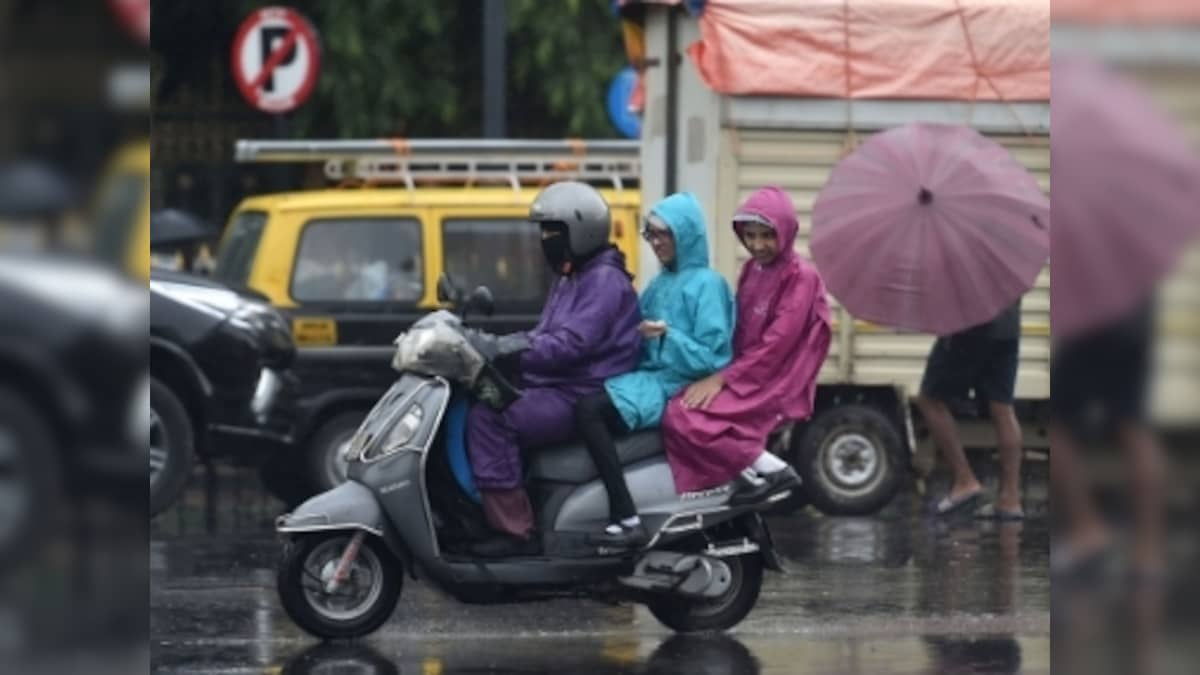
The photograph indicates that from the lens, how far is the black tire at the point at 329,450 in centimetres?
1305

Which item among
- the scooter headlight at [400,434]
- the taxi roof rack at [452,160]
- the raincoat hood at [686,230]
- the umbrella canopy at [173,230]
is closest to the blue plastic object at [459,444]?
the scooter headlight at [400,434]

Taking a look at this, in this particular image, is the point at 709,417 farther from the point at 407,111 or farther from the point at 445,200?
the point at 407,111

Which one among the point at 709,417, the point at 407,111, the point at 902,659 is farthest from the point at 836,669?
the point at 407,111

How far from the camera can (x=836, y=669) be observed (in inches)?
290

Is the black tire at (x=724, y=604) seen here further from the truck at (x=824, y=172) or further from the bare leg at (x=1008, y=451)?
the truck at (x=824, y=172)

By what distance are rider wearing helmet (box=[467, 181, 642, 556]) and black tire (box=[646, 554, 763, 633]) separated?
1.96 feet

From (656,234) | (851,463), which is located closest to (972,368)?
(851,463)

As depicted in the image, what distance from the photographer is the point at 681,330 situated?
801cm

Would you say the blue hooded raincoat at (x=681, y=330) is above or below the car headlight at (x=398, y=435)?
above

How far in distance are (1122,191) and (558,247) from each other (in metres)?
6.05

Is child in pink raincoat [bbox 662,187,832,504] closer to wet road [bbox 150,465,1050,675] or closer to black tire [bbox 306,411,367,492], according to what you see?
wet road [bbox 150,465,1050,675]

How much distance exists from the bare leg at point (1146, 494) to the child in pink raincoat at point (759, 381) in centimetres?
575

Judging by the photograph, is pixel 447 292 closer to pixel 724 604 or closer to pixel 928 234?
pixel 724 604

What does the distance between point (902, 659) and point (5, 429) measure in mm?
5815
